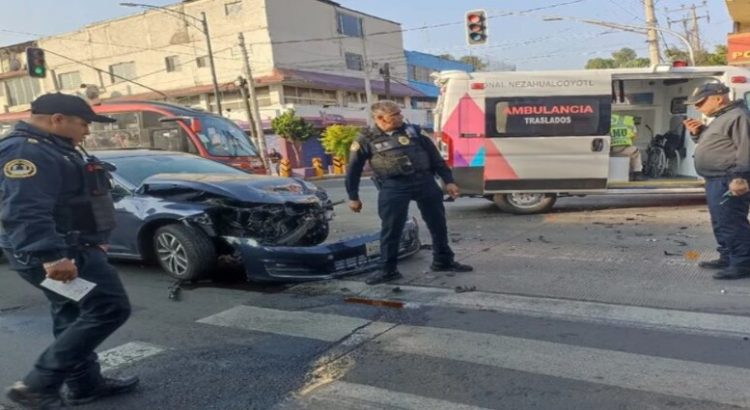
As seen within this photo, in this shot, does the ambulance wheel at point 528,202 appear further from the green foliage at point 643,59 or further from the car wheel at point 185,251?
the green foliage at point 643,59

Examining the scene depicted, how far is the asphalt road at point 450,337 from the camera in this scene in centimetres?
324

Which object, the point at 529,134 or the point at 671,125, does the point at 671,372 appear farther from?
the point at 671,125

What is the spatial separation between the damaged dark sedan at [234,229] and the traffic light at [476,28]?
15.5m

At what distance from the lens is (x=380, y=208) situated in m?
5.64

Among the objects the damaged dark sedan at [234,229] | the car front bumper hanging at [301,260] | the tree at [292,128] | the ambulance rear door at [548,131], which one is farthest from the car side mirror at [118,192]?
the tree at [292,128]

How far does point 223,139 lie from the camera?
15195mm

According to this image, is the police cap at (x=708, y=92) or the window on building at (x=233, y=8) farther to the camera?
the window on building at (x=233, y=8)

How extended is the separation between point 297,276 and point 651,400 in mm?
3393

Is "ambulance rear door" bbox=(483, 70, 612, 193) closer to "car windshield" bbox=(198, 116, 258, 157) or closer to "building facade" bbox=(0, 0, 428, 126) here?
"car windshield" bbox=(198, 116, 258, 157)

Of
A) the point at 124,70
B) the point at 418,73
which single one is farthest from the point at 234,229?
the point at 418,73

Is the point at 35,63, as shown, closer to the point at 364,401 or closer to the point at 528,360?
the point at 364,401

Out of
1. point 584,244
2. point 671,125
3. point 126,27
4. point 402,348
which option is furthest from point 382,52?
point 402,348

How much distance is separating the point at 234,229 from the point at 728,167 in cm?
460

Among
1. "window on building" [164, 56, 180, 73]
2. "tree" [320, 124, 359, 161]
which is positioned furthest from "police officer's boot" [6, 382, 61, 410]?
"window on building" [164, 56, 180, 73]
